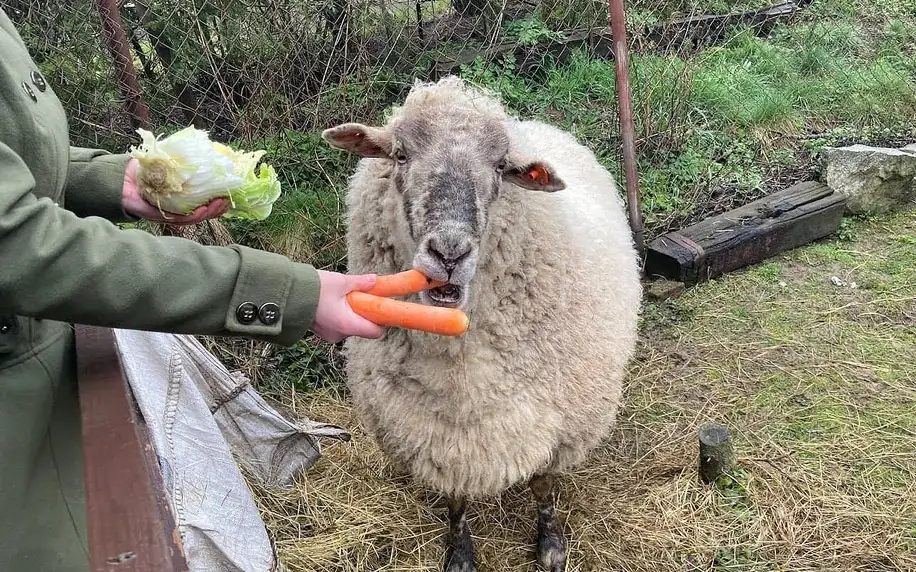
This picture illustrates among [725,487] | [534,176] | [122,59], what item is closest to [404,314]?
[534,176]

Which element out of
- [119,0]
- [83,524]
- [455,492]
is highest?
[119,0]

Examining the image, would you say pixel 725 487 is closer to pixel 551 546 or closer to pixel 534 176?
pixel 551 546

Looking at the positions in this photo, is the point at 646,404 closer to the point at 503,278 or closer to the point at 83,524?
the point at 503,278

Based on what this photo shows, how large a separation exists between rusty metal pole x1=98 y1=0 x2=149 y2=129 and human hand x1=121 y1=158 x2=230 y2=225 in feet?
6.33

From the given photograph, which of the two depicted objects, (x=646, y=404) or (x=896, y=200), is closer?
(x=646, y=404)

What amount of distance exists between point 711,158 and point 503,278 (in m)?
3.63

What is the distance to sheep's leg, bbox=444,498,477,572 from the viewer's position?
2.81m

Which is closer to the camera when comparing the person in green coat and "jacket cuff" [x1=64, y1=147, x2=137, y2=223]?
the person in green coat

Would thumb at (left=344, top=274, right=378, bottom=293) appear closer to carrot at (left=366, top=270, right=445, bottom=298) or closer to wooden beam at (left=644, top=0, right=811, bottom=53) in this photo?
carrot at (left=366, top=270, right=445, bottom=298)

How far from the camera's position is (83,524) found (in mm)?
1265

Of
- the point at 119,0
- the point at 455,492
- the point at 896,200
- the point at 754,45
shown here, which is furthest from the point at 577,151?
the point at 754,45

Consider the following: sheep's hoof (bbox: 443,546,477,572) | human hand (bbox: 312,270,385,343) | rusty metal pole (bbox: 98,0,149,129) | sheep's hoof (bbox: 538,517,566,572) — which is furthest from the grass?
human hand (bbox: 312,270,385,343)

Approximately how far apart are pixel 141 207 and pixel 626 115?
319cm

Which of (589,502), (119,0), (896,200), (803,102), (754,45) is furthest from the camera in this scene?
(754,45)
